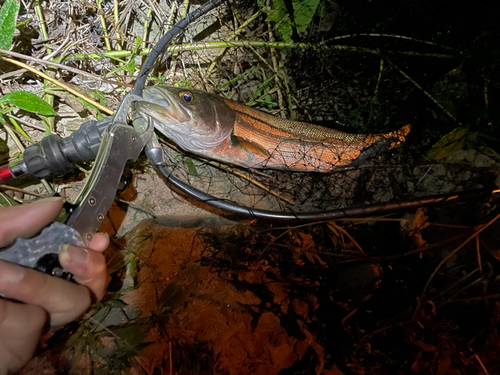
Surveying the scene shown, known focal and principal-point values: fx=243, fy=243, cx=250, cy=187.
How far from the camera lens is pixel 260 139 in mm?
3125

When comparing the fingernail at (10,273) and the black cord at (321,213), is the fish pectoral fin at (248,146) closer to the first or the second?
the black cord at (321,213)

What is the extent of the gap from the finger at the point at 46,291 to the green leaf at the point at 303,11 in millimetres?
3511

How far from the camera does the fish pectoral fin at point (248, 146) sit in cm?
300

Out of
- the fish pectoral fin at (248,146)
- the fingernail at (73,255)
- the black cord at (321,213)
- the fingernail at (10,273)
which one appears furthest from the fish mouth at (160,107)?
the fingernail at (10,273)

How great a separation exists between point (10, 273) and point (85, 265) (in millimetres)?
320

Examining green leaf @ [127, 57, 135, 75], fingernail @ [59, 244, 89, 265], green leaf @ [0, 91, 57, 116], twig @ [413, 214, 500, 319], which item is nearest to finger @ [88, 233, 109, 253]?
fingernail @ [59, 244, 89, 265]

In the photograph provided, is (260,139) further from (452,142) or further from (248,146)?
(452,142)

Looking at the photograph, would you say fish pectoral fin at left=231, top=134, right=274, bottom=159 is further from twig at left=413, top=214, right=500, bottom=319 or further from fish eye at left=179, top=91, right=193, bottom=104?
twig at left=413, top=214, right=500, bottom=319

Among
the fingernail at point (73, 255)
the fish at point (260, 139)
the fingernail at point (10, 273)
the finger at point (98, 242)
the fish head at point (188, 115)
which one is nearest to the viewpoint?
the fingernail at point (10, 273)

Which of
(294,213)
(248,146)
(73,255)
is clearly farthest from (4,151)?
(294,213)

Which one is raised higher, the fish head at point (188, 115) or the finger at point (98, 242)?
the fish head at point (188, 115)

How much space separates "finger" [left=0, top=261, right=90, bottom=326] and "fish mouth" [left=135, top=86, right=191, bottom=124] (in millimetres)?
1541

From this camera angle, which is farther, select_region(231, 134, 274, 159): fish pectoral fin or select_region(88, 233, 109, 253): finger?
select_region(231, 134, 274, 159): fish pectoral fin

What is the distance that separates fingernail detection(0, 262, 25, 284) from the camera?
4.04 feet
